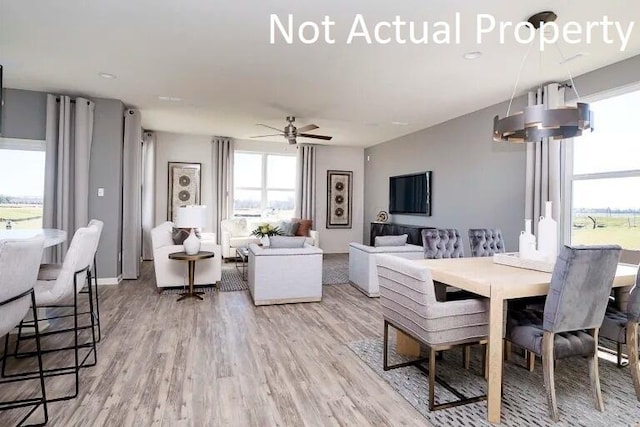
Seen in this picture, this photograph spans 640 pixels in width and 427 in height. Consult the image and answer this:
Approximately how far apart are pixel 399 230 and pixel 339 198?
2346mm

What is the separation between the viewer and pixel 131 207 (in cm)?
551

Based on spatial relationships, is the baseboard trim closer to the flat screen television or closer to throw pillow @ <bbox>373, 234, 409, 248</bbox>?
throw pillow @ <bbox>373, 234, 409, 248</bbox>

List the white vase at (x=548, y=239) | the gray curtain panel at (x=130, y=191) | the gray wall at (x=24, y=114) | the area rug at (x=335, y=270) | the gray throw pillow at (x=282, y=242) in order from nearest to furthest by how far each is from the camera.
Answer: the white vase at (x=548, y=239)
the gray throw pillow at (x=282, y=242)
the gray wall at (x=24, y=114)
the gray curtain panel at (x=130, y=191)
the area rug at (x=335, y=270)

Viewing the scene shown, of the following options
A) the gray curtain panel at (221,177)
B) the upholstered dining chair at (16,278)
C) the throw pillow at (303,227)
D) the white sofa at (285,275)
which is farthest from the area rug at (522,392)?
the gray curtain panel at (221,177)

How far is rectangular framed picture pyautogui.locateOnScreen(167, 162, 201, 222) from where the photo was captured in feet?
25.0

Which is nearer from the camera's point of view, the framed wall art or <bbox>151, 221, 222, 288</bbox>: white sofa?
<bbox>151, 221, 222, 288</bbox>: white sofa

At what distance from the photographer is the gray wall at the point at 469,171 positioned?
4.81m

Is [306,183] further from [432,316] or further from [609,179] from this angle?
[432,316]

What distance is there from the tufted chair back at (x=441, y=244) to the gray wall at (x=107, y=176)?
4.35 m

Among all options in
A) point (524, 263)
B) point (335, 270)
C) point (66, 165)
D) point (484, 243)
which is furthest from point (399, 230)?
point (66, 165)

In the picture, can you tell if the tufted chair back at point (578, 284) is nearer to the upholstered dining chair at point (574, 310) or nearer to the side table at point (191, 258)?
the upholstered dining chair at point (574, 310)

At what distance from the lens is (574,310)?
2.02 meters

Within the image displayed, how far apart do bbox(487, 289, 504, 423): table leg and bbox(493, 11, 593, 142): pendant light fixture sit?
1155 millimetres

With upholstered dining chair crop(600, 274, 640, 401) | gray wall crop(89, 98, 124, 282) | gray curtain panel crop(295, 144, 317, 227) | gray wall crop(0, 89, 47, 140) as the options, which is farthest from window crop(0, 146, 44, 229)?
upholstered dining chair crop(600, 274, 640, 401)
